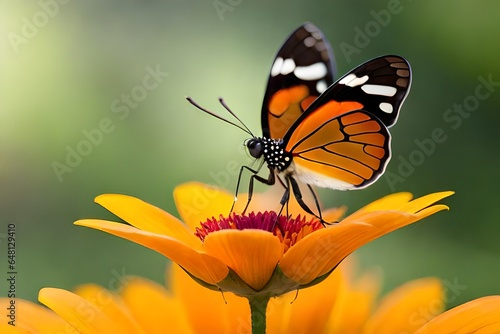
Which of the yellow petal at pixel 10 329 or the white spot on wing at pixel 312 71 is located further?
the white spot on wing at pixel 312 71

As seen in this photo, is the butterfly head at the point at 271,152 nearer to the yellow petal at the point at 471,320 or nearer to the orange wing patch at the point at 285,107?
the orange wing patch at the point at 285,107

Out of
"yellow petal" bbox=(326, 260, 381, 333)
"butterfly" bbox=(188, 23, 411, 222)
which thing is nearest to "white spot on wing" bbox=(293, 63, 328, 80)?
"butterfly" bbox=(188, 23, 411, 222)

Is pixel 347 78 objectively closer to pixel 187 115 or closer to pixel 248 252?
pixel 248 252

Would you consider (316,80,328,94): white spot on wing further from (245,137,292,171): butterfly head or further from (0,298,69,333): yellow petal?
(0,298,69,333): yellow petal

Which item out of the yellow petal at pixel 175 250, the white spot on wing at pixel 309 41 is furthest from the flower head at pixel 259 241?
the white spot on wing at pixel 309 41

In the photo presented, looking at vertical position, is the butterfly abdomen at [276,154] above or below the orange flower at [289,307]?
above

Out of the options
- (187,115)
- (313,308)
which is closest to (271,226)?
(313,308)

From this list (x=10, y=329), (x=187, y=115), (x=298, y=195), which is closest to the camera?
(x=10, y=329)
